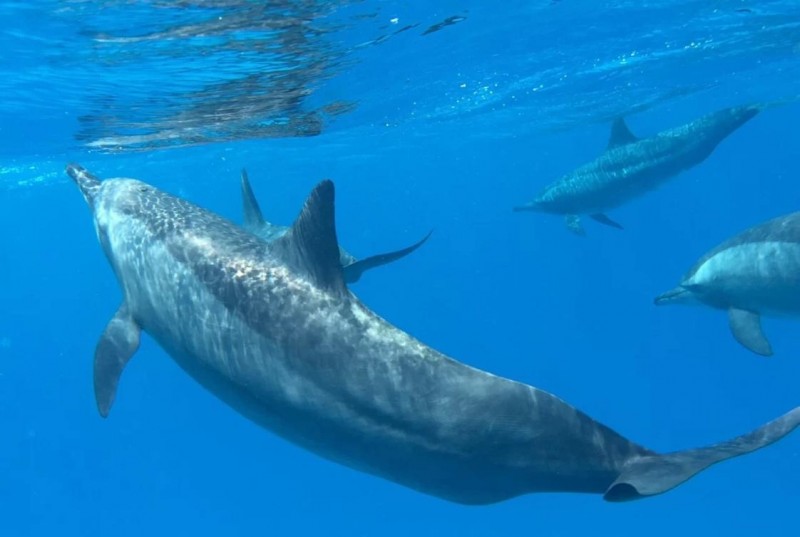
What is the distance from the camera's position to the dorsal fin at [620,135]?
829 inches

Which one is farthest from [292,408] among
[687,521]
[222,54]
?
[687,521]

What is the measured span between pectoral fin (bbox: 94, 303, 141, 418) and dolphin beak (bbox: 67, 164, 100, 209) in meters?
2.50

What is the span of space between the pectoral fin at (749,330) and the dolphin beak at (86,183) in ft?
33.6

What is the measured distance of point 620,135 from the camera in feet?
70.1

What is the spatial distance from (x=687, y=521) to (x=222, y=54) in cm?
2660

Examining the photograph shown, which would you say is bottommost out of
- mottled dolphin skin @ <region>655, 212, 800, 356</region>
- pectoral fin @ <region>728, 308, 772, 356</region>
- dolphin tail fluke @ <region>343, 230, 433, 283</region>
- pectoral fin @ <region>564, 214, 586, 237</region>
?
pectoral fin @ <region>564, 214, 586, 237</region>

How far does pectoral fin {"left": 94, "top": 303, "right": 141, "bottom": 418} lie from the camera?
8.07m

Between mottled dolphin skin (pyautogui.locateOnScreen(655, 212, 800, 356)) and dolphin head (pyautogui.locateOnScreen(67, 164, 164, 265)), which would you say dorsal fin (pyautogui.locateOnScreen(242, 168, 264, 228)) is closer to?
dolphin head (pyautogui.locateOnScreen(67, 164, 164, 265))

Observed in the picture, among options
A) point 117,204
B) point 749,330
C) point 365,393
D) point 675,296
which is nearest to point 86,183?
point 117,204

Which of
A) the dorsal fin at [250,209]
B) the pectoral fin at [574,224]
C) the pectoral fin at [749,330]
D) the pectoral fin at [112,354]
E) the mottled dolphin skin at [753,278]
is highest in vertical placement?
the pectoral fin at [112,354]

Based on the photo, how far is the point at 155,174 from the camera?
43.1 metres

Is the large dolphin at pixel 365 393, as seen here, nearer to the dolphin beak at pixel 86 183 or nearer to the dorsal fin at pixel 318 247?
the dorsal fin at pixel 318 247

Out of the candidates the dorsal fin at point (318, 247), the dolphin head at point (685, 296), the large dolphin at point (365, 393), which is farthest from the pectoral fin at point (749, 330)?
the dorsal fin at point (318, 247)

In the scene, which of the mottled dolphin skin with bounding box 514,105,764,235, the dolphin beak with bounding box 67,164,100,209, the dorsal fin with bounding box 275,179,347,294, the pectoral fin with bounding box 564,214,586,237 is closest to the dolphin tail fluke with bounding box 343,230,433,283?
the dorsal fin with bounding box 275,179,347,294
